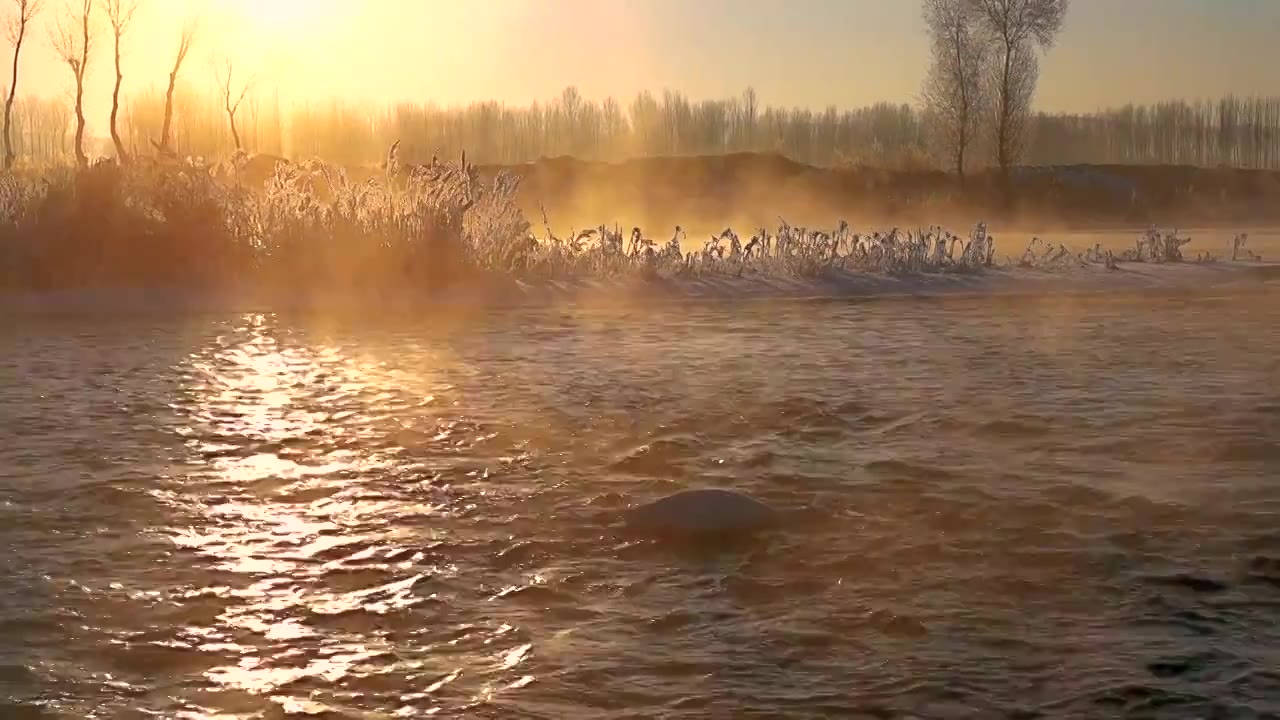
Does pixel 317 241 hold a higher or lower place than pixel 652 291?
higher

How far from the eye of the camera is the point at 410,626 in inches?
131

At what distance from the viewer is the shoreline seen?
1078 cm

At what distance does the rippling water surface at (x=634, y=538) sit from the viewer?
298 centimetres

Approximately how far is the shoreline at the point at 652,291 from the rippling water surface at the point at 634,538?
3.11 meters

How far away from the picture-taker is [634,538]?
4102 millimetres

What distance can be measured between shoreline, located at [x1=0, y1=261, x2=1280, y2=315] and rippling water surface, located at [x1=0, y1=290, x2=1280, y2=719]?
311 cm

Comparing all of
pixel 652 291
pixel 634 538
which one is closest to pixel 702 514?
pixel 634 538

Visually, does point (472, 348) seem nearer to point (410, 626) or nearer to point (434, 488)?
point (434, 488)

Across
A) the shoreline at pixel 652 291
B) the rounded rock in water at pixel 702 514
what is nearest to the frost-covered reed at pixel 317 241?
the shoreline at pixel 652 291

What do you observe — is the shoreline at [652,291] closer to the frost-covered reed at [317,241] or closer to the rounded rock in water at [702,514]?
the frost-covered reed at [317,241]

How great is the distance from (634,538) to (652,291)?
7582 mm

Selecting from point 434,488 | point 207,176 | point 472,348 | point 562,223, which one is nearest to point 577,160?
point 562,223

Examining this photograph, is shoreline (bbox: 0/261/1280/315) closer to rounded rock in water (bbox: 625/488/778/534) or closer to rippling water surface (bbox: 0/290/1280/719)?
rippling water surface (bbox: 0/290/1280/719)

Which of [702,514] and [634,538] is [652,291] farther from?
[634,538]
